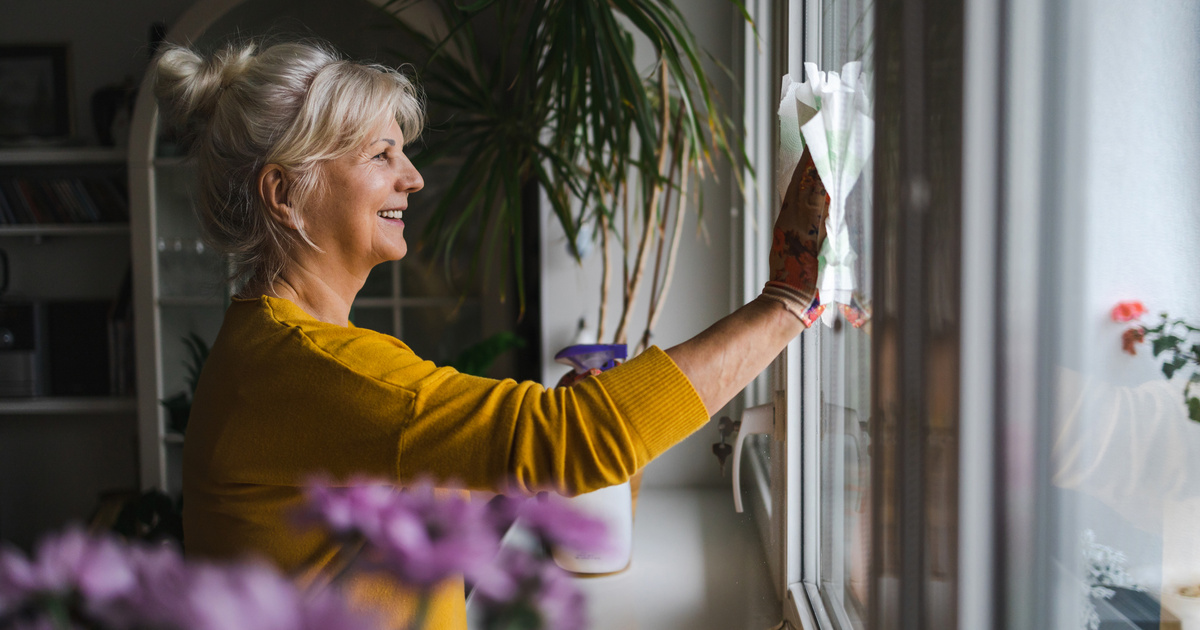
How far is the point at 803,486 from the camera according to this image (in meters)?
1.09

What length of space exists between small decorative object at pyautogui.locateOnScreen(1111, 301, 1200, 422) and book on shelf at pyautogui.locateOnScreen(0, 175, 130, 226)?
3.81m

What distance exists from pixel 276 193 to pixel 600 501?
0.76 meters

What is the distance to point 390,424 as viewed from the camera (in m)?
0.71

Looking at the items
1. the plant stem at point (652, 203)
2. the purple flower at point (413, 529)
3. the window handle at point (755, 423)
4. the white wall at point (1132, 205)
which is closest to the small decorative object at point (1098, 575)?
the white wall at point (1132, 205)

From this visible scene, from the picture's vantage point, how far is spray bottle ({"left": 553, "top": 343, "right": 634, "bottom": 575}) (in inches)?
52.1

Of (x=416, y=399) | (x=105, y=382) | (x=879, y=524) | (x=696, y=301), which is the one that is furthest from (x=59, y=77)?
(x=879, y=524)

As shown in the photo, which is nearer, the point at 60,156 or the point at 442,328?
the point at 60,156

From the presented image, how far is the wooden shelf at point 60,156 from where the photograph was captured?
3195 millimetres

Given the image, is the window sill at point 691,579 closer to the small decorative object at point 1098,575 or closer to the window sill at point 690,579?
the window sill at point 690,579

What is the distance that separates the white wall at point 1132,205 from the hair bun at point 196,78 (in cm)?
91

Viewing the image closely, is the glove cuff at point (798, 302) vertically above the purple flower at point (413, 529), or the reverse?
the glove cuff at point (798, 302)

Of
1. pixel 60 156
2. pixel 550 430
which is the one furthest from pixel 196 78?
pixel 60 156

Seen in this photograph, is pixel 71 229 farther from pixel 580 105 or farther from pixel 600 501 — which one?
pixel 600 501

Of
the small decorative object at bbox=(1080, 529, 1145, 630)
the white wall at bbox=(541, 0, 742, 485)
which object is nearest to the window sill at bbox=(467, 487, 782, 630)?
the white wall at bbox=(541, 0, 742, 485)
